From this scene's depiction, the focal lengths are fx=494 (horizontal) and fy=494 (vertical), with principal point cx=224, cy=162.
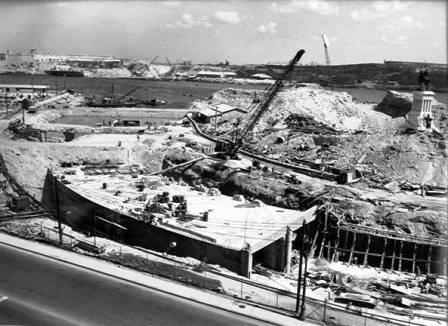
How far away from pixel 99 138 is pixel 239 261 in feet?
117

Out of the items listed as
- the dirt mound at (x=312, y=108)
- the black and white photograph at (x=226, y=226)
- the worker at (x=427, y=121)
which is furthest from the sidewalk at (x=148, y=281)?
the dirt mound at (x=312, y=108)

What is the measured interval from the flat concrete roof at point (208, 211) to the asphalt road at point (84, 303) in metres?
8.56

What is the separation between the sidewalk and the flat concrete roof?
6648 millimetres

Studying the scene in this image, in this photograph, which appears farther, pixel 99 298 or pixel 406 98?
pixel 406 98

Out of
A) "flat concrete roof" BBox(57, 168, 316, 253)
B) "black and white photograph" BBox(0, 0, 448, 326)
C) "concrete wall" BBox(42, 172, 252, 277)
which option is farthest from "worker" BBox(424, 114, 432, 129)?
"concrete wall" BBox(42, 172, 252, 277)

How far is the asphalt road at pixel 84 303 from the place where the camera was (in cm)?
2267

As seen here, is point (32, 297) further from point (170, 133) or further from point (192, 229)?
point (170, 133)

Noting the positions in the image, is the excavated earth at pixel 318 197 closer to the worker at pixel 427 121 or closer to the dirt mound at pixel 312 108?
the worker at pixel 427 121

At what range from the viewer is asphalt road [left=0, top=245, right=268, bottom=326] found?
22.7 m

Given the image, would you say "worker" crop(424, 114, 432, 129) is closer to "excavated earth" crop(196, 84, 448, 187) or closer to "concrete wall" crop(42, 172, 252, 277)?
"excavated earth" crop(196, 84, 448, 187)

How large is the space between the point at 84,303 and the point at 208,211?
15993 mm

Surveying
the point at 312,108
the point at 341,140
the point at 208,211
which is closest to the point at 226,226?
the point at 208,211

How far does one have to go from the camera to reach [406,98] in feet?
356

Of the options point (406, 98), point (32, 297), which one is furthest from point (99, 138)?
point (406, 98)
